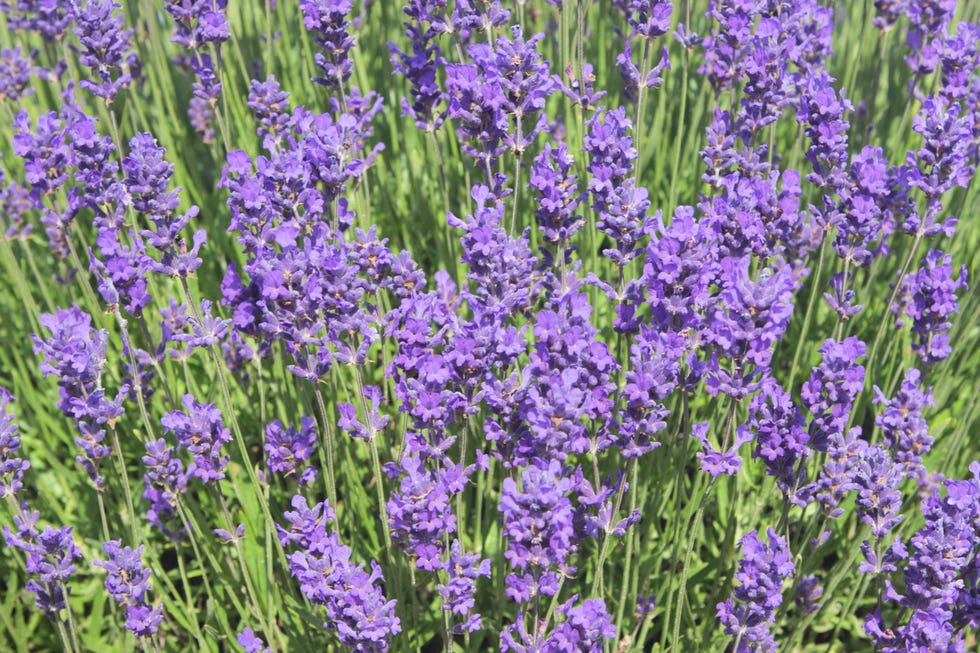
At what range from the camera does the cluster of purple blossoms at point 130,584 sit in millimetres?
2551

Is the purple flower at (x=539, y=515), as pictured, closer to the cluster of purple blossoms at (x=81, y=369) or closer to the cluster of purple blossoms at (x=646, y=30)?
the cluster of purple blossoms at (x=81, y=369)

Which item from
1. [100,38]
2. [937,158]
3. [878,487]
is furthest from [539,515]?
[100,38]

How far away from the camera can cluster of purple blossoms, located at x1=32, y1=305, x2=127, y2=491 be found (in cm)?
252

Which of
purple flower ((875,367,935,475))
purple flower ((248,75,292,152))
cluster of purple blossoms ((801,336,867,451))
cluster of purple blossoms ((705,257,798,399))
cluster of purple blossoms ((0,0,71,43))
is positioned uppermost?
cluster of purple blossoms ((0,0,71,43))

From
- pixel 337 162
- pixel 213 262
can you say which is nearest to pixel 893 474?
pixel 337 162

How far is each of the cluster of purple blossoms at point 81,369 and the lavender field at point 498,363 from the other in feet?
0.04

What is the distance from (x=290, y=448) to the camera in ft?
9.75

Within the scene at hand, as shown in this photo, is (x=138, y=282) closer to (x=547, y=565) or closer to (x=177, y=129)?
(x=547, y=565)

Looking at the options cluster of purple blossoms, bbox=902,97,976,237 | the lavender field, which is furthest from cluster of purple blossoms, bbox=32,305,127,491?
cluster of purple blossoms, bbox=902,97,976,237

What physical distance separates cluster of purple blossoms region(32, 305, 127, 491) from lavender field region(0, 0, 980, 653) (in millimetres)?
12

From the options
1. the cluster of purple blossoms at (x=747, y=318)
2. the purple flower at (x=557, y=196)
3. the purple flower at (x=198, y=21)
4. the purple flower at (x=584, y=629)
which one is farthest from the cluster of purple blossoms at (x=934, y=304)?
the purple flower at (x=198, y=21)

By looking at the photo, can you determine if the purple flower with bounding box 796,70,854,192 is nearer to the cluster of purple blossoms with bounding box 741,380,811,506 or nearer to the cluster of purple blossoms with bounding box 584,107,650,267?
the cluster of purple blossoms with bounding box 584,107,650,267

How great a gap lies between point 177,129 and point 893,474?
3.15 m

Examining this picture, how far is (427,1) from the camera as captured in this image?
3.21 metres
